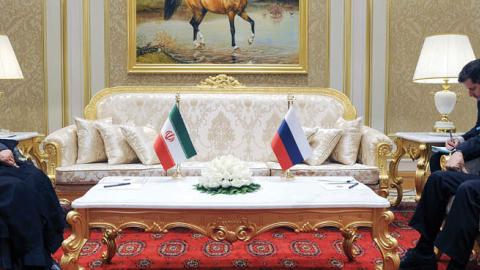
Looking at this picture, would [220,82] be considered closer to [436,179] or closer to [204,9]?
[204,9]

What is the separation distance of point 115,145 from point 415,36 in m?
3.30

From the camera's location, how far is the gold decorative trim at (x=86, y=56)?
4.61 meters

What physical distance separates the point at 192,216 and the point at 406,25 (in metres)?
3.62

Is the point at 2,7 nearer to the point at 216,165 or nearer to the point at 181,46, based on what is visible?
the point at 181,46

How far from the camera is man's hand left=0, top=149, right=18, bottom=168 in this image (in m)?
2.51

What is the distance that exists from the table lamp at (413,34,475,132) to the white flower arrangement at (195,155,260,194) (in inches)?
85.0

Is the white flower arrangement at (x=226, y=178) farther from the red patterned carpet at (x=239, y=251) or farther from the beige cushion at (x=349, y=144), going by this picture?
the beige cushion at (x=349, y=144)

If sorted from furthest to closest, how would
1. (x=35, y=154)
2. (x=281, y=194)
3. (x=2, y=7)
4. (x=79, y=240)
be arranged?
(x=2, y=7)
(x=35, y=154)
(x=281, y=194)
(x=79, y=240)

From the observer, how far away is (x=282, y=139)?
9.10 feet

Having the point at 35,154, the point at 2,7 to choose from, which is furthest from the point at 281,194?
the point at 2,7

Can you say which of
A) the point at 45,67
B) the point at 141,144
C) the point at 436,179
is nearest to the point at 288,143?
the point at 436,179

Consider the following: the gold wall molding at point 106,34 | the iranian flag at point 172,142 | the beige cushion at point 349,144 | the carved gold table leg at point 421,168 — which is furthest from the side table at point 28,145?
the carved gold table leg at point 421,168

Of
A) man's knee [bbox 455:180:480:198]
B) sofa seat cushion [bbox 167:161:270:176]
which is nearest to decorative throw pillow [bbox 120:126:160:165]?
sofa seat cushion [bbox 167:161:270:176]

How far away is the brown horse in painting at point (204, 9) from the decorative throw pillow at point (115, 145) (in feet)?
4.57
